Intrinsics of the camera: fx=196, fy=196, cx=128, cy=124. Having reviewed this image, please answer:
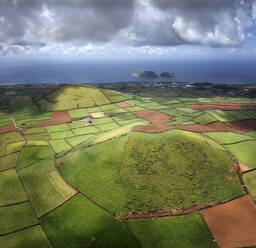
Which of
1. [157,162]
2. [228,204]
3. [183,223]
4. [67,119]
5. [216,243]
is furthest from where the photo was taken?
[67,119]

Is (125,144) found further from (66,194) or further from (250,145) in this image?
(250,145)

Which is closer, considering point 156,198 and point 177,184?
point 156,198

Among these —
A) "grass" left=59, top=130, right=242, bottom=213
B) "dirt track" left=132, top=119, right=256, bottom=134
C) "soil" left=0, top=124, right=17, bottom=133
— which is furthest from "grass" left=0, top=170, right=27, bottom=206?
"soil" left=0, top=124, right=17, bottom=133

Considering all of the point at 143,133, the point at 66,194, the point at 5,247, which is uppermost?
the point at 143,133

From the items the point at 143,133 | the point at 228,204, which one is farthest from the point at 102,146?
the point at 228,204

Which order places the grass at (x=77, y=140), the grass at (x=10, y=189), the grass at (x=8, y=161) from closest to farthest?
1. the grass at (x=10, y=189)
2. the grass at (x=8, y=161)
3. the grass at (x=77, y=140)

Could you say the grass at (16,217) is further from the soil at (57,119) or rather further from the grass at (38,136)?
the soil at (57,119)

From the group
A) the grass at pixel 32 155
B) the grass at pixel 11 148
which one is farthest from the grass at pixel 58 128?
the grass at pixel 32 155
